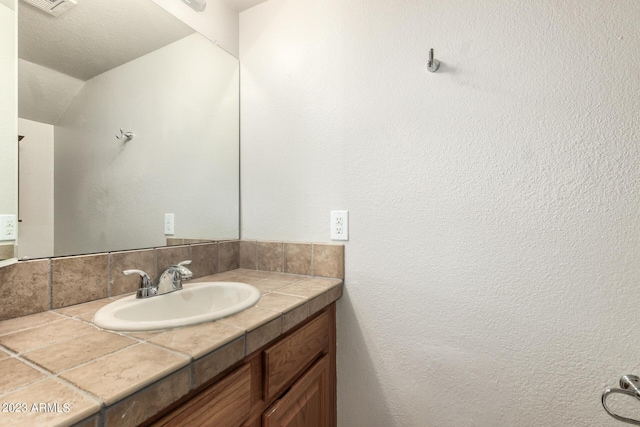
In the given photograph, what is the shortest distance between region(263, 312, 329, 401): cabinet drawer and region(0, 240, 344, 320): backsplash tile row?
0.23 metres

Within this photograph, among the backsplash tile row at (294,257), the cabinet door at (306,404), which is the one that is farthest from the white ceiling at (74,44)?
the cabinet door at (306,404)

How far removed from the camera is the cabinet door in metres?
0.81

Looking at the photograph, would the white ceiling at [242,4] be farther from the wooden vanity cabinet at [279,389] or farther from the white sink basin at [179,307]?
the wooden vanity cabinet at [279,389]

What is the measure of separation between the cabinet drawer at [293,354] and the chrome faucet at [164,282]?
426 mm

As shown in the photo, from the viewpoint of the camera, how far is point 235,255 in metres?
1.43

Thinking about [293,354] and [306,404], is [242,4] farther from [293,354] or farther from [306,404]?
[306,404]

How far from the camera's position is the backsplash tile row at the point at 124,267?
2.53 feet

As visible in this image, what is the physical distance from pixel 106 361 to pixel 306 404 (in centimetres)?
66

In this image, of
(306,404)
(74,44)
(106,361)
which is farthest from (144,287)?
(74,44)

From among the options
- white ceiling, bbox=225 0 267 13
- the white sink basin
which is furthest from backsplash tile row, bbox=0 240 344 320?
white ceiling, bbox=225 0 267 13

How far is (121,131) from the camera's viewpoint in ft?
3.49

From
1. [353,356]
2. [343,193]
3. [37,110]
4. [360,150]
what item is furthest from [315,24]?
[353,356]

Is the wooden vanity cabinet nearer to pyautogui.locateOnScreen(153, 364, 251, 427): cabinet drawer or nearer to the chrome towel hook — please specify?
pyautogui.locateOnScreen(153, 364, 251, 427): cabinet drawer

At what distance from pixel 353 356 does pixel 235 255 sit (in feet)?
2.32
